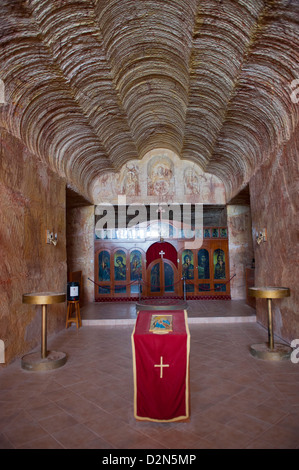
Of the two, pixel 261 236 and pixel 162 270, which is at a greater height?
pixel 261 236

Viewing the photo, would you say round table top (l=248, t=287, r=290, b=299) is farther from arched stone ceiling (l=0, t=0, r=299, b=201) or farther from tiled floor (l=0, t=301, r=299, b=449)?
arched stone ceiling (l=0, t=0, r=299, b=201)

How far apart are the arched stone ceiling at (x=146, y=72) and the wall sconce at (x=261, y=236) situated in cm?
207

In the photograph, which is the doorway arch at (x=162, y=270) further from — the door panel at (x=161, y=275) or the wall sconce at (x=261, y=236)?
the wall sconce at (x=261, y=236)

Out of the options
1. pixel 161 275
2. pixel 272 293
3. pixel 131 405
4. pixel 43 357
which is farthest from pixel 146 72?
pixel 161 275

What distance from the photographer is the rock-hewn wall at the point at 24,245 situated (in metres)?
5.96

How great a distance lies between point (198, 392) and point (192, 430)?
1.12 metres

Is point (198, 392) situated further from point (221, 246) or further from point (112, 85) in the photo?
point (221, 246)

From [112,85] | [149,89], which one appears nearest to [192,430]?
[112,85]

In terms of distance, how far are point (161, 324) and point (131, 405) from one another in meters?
1.32

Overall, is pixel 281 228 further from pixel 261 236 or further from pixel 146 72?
pixel 146 72

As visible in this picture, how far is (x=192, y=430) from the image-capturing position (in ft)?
11.3

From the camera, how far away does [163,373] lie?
3.56m

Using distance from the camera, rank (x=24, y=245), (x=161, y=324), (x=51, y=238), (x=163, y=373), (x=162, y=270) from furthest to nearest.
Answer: (x=162, y=270), (x=51, y=238), (x=24, y=245), (x=161, y=324), (x=163, y=373)
